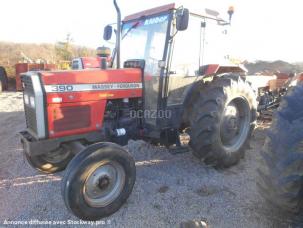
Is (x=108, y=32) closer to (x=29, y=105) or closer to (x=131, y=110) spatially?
(x=131, y=110)

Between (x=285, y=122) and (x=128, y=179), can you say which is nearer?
(x=285, y=122)

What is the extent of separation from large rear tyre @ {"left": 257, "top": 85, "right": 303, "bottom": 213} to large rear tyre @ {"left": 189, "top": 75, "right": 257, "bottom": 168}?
4.97 feet

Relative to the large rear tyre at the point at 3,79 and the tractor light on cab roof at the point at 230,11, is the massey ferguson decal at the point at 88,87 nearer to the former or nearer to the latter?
the tractor light on cab roof at the point at 230,11

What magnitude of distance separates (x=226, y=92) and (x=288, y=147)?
189 cm

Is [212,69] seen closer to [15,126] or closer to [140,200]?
[140,200]

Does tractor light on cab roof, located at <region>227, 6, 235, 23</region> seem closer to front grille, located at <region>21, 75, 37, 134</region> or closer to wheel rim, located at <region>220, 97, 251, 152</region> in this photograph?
wheel rim, located at <region>220, 97, 251, 152</region>

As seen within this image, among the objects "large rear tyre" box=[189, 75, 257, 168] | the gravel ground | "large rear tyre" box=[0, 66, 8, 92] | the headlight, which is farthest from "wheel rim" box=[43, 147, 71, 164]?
"large rear tyre" box=[0, 66, 8, 92]

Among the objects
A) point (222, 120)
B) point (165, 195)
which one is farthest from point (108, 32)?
point (165, 195)

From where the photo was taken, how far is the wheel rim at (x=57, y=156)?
13.6ft

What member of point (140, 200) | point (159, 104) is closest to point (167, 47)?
point (159, 104)

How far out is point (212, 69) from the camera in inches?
179

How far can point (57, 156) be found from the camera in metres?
4.23

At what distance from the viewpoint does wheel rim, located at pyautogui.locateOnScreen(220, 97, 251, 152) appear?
4504 millimetres

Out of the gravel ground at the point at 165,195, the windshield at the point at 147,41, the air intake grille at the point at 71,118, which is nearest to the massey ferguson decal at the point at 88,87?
the air intake grille at the point at 71,118
